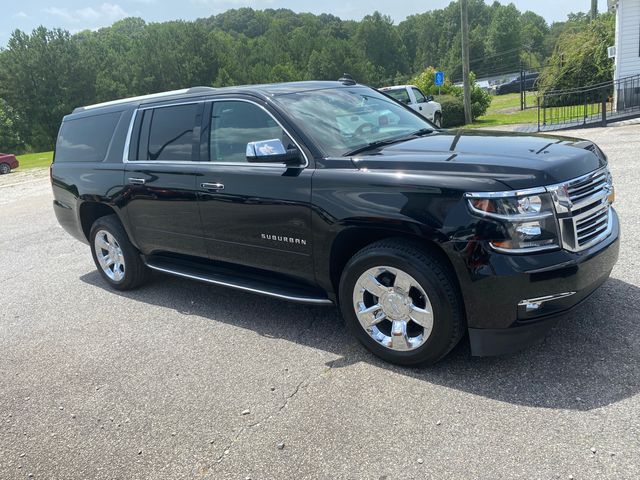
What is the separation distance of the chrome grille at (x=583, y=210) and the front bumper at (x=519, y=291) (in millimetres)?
77

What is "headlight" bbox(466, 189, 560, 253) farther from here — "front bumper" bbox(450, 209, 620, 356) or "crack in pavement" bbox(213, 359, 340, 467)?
"crack in pavement" bbox(213, 359, 340, 467)

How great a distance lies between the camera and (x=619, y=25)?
1969 cm

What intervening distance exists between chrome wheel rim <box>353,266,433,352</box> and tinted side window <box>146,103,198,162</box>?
202 centimetres

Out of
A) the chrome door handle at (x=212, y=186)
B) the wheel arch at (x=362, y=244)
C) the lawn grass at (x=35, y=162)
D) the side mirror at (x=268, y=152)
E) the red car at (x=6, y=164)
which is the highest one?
the side mirror at (x=268, y=152)

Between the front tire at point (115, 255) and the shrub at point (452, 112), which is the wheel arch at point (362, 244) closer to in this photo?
the front tire at point (115, 255)

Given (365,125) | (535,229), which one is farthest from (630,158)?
(535,229)

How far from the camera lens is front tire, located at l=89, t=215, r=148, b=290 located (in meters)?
5.55

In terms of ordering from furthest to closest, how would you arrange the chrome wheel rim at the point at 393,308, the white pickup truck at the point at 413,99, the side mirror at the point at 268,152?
the white pickup truck at the point at 413,99
the side mirror at the point at 268,152
the chrome wheel rim at the point at 393,308

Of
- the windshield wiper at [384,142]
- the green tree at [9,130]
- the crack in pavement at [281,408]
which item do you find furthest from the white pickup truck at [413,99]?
the green tree at [9,130]

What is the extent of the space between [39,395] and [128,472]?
52.5 inches

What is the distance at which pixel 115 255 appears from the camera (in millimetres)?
5773

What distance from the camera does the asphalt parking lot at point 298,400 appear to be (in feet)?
9.17

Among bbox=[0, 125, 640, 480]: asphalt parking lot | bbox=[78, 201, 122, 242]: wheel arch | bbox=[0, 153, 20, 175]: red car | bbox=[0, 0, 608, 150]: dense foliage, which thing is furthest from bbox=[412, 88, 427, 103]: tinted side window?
bbox=[0, 0, 608, 150]: dense foliage

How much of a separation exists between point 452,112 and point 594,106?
5.78 metres
